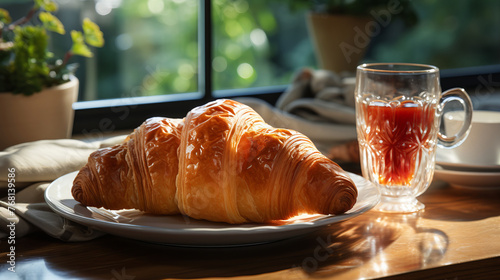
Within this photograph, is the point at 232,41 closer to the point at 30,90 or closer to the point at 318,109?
the point at 318,109

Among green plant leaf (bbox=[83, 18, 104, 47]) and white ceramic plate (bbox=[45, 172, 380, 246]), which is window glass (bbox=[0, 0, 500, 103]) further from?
white ceramic plate (bbox=[45, 172, 380, 246])

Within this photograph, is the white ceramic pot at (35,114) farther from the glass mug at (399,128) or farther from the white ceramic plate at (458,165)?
the white ceramic plate at (458,165)

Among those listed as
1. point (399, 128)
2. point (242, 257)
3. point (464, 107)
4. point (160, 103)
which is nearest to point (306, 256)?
point (242, 257)

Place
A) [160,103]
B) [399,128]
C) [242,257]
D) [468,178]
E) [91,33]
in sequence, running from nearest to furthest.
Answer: [242,257], [399,128], [468,178], [91,33], [160,103]

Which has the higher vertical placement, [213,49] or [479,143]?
[213,49]

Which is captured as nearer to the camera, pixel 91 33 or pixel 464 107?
pixel 464 107

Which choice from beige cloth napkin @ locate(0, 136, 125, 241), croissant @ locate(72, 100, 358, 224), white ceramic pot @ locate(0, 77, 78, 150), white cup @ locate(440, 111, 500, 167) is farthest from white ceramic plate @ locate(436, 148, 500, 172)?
white ceramic pot @ locate(0, 77, 78, 150)

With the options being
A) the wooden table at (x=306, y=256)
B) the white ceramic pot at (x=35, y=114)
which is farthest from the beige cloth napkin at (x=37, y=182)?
the white ceramic pot at (x=35, y=114)
